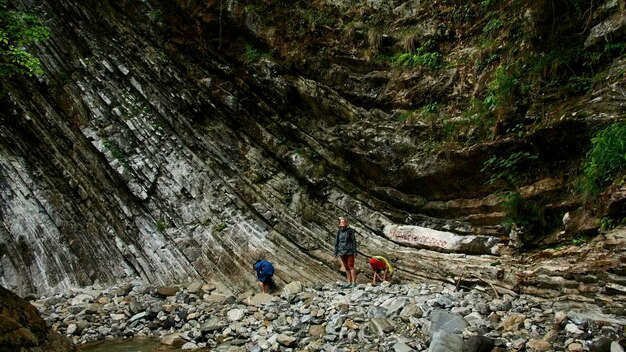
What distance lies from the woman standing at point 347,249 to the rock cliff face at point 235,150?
0.68 metres

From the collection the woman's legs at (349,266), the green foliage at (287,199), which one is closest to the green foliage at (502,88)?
the woman's legs at (349,266)

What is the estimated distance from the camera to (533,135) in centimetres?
789

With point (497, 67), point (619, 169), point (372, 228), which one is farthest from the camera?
point (372, 228)

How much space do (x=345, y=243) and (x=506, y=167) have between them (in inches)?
145

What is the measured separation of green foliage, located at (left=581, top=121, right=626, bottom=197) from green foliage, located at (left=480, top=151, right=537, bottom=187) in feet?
4.74

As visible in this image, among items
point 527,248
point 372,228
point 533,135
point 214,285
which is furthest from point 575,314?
point 214,285

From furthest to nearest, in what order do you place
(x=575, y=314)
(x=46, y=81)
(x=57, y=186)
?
1. (x=46, y=81)
2. (x=57, y=186)
3. (x=575, y=314)

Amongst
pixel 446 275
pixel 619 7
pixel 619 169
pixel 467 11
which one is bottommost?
pixel 446 275

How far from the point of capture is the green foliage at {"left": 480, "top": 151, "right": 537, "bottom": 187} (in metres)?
8.12

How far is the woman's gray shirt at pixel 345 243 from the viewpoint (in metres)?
9.10

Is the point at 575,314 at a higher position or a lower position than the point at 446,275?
lower

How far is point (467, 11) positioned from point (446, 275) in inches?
275

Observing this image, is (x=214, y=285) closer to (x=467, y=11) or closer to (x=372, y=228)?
(x=372, y=228)

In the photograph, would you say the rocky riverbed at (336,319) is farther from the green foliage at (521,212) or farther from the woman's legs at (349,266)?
the green foliage at (521,212)
